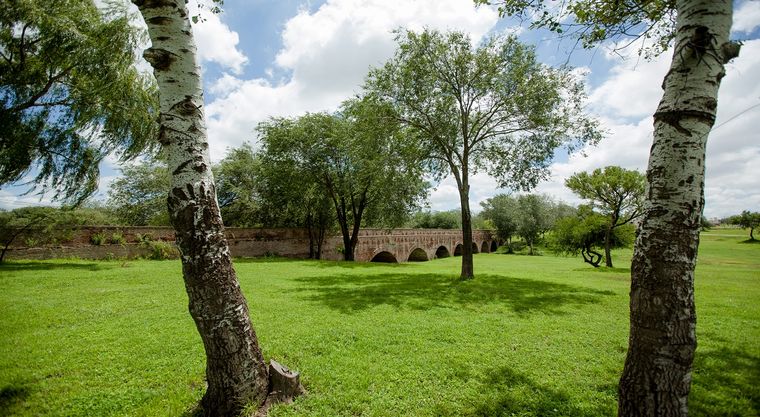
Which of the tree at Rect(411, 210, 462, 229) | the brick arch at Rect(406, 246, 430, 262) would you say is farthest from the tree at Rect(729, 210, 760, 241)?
the brick arch at Rect(406, 246, 430, 262)

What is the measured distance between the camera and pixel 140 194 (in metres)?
28.5

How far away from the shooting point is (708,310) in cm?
716

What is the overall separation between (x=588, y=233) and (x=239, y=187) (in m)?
25.4

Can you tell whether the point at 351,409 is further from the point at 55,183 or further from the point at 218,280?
the point at 55,183

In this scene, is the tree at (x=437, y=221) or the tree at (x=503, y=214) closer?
the tree at (x=503, y=214)

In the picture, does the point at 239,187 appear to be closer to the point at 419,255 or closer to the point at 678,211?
the point at 419,255

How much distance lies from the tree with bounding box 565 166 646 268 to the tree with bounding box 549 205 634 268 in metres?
0.49

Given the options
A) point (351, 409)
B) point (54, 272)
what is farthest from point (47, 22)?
point (351, 409)

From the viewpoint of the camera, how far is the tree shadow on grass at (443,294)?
24.4ft

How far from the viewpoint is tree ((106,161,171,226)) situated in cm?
2733

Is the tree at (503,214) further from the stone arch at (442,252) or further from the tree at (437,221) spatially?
the stone arch at (442,252)

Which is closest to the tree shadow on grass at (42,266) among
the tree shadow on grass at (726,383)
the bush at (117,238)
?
the bush at (117,238)

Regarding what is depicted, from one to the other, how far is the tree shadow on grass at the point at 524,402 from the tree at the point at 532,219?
4790 cm

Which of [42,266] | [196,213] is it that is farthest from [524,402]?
[42,266]
